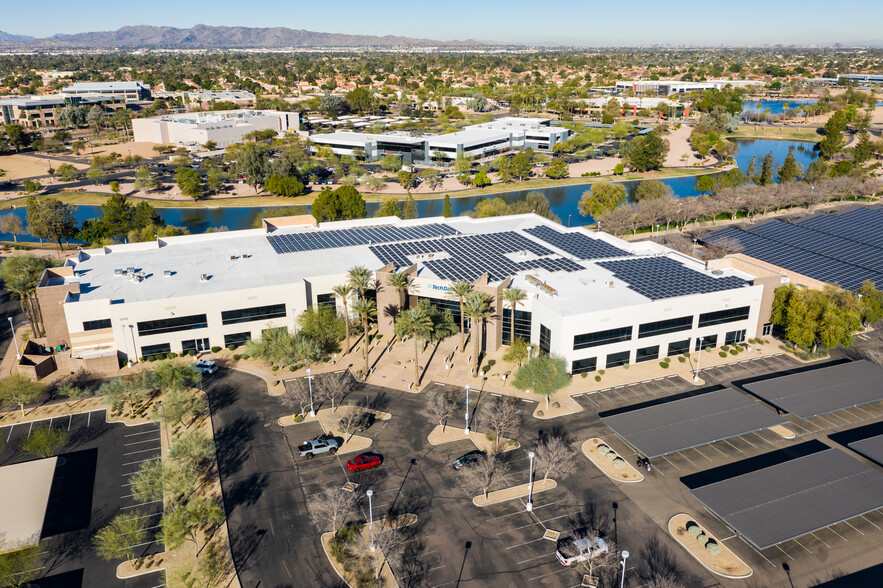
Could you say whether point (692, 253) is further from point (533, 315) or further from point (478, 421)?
point (478, 421)

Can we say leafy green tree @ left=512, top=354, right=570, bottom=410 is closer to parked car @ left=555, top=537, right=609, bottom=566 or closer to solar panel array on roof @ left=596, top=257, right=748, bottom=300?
solar panel array on roof @ left=596, top=257, right=748, bottom=300

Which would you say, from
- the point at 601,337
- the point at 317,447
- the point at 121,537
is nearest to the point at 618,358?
the point at 601,337

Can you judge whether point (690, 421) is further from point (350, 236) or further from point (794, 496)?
point (350, 236)

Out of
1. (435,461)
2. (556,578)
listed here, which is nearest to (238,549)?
(435,461)

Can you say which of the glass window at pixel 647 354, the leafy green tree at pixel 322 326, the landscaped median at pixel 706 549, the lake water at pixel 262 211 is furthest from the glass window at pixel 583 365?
the lake water at pixel 262 211

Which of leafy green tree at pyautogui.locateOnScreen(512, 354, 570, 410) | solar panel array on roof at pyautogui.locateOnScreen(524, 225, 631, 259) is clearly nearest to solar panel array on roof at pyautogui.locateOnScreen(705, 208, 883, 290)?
solar panel array on roof at pyautogui.locateOnScreen(524, 225, 631, 259)

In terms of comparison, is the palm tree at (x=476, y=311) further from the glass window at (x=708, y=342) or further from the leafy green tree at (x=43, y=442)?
the leafy green tree at (x=43, y=442)
